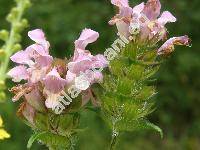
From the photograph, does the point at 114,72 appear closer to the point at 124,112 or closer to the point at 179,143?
the point at 124,112

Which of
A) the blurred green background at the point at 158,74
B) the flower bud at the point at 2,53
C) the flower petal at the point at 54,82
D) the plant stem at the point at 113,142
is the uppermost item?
the flower petal at the point at 54,82

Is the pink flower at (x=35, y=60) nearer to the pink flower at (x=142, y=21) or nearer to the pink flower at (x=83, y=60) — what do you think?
the pink flower at (x=83, y=60)

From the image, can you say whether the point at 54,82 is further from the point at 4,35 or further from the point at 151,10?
the point at 4,35

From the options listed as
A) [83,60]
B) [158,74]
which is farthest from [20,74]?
[158,74]

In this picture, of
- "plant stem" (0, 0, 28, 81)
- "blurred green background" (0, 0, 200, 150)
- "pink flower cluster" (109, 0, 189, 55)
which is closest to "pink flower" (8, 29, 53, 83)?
"pink flower cluster" (109, 0, 189, 55)

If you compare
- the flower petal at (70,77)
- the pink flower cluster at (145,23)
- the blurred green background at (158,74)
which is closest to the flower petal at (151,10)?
the pink flower cluster at (145,23)
